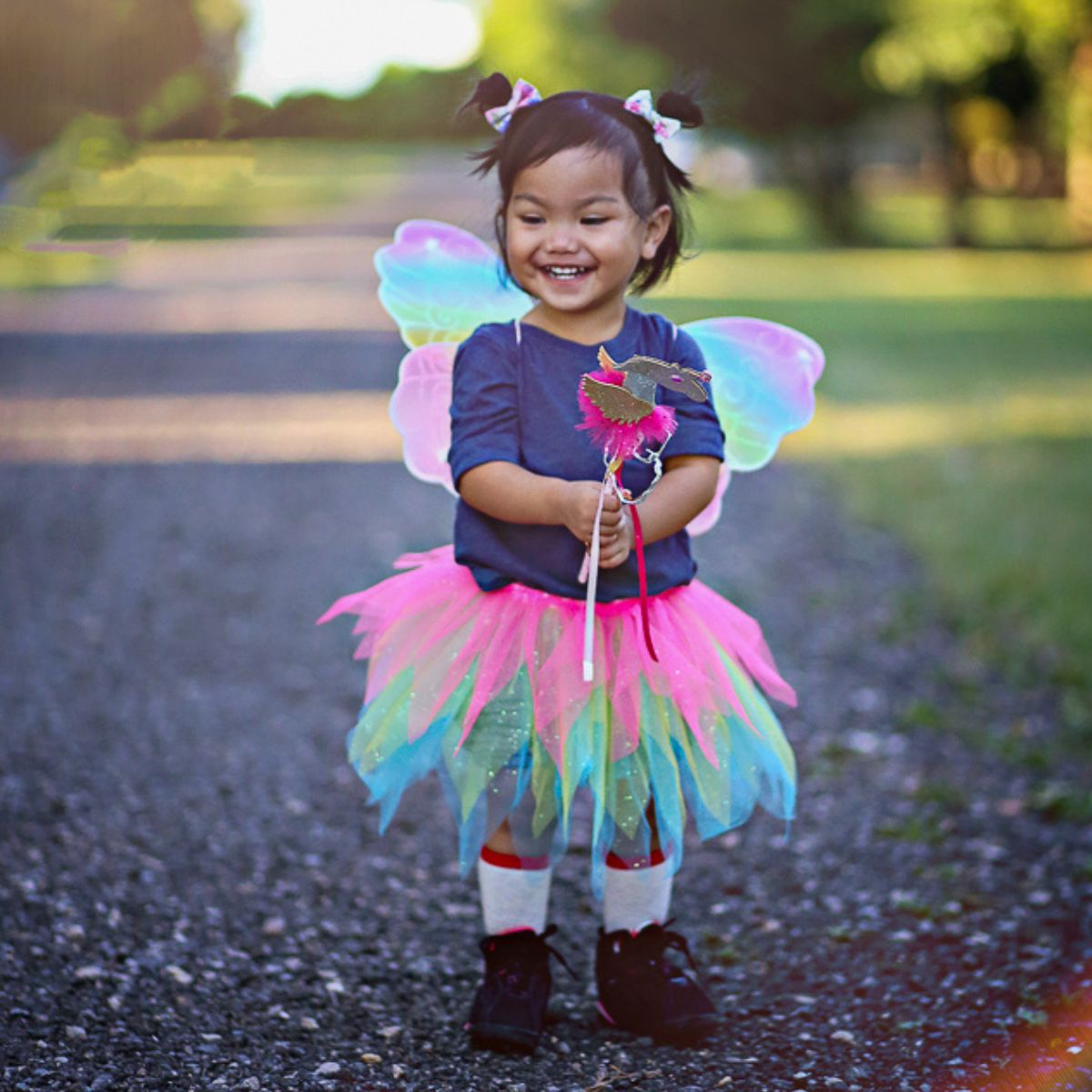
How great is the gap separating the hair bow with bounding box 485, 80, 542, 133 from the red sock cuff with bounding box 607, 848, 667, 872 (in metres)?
1.30

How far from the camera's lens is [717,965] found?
9.79ft

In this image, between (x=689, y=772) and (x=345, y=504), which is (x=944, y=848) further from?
(x=345, y=504)

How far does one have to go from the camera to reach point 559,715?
247cm

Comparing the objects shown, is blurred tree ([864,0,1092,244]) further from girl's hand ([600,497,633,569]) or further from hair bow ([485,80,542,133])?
girl's hand ([600,497,633,569])

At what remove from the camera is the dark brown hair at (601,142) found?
2428mm

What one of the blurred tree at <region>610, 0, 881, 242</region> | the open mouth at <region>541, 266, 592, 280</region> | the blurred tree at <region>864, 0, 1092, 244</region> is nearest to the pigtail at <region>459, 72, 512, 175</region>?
the open mouth at <region>541, 266, 592, 280</region>

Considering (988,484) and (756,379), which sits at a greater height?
(756,379)

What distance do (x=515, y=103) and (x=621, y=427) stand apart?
650mm

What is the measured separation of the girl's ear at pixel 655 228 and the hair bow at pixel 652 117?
4.6 inches

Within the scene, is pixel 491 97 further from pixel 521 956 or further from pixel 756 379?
pixel 521 956

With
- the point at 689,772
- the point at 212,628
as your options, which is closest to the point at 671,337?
the point at 689,772

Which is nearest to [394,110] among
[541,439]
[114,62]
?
[114,62]

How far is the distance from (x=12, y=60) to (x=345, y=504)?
13.1 metres

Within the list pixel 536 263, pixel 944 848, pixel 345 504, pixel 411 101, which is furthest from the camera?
pixel 411 101
